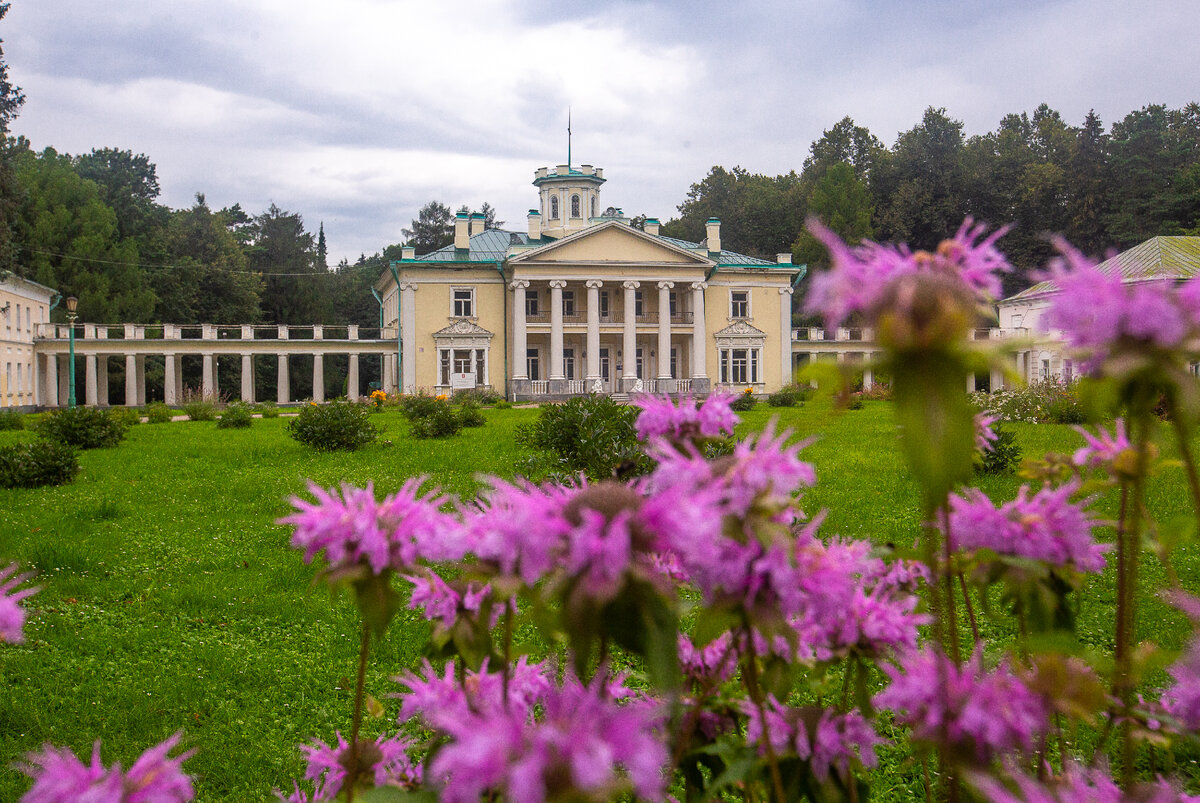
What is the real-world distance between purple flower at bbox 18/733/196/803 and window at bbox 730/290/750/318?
113 feet

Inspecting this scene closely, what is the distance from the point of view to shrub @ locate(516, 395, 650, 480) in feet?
28.3

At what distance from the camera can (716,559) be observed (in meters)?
0.75

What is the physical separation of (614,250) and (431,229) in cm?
3287

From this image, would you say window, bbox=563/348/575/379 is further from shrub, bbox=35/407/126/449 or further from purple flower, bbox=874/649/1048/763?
purple flower, bbox=874/649/1048/763

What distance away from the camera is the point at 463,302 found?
32.2 metres

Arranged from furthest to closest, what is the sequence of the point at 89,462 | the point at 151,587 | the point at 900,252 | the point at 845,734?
the point at 89,462
the point at 151,587
the point at 845,734
the point at 900,252

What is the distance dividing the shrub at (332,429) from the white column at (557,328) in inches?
714

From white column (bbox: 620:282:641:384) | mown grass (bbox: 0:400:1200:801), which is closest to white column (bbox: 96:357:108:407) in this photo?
white column (bbox: 620:282:641:384)

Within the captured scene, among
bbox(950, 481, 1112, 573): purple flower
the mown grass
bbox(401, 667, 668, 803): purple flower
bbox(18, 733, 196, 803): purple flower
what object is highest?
bbox(950, 481, 1112, 573): purple flower

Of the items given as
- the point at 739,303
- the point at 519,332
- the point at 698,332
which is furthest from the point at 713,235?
the point at 519,332

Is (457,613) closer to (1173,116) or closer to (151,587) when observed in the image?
(151,587)

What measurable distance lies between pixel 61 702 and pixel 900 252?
453 cm

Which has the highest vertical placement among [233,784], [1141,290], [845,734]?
[1141,290]

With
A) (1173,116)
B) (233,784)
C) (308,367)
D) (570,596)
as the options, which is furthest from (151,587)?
(1173,116)
